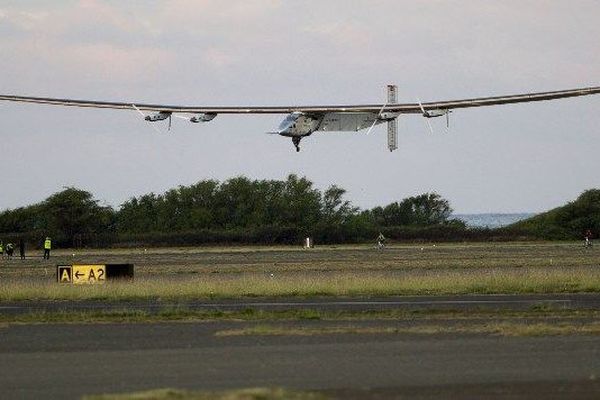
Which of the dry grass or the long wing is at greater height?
the long wing

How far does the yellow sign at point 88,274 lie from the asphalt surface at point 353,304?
23.9 ft

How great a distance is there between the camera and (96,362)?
19141mm

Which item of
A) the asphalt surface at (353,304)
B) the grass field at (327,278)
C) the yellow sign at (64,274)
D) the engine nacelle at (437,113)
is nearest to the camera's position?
the asphalt surface at (353,304)

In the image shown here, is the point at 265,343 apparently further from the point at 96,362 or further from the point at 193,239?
the point at 193,239

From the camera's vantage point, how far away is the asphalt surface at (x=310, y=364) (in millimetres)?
16016

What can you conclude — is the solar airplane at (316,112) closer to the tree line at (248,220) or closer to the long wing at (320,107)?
the long wing at (320,107)

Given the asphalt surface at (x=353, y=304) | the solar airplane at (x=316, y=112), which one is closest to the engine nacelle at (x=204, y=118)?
the solar airplane at (x=316, y=112)

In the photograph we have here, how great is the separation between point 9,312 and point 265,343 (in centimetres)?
1089

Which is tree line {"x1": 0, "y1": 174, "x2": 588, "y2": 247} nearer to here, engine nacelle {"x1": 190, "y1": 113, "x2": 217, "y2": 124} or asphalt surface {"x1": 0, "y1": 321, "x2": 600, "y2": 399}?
engine nacelle {"x1": 190, "y1": 113, "x2": 217, "y2": 124}

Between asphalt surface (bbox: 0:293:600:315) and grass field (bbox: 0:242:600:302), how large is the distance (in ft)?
6.09

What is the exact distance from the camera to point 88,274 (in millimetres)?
41250

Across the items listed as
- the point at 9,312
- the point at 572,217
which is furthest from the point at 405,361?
the point at 572,217

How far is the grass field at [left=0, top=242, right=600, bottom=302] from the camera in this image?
35281 mm

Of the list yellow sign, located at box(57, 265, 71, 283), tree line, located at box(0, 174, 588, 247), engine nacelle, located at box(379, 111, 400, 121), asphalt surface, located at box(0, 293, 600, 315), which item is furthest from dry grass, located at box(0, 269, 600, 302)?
tree line, located at box(0, 174, 588, 247)
